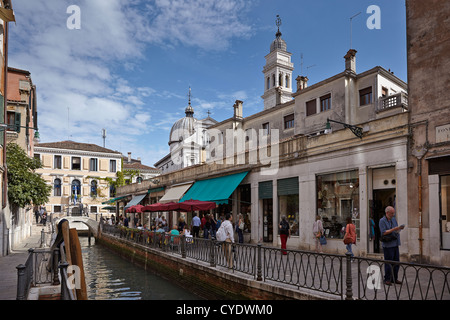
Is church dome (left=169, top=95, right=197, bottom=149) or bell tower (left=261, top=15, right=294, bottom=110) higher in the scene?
bell tower (left=261, top=15, right=294, bottom=110)

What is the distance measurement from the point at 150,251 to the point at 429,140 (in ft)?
41.4

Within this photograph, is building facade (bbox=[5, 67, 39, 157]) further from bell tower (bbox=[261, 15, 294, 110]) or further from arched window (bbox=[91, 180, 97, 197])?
arched window (bbox=[91, 180, 97, 197])

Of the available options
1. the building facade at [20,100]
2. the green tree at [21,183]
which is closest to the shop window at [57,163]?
the building facade at [20,100]

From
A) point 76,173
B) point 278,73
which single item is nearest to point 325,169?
point 278,73

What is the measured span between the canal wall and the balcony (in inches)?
501

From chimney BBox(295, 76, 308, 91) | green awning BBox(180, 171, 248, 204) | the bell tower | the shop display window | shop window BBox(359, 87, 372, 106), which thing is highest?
the bell tower

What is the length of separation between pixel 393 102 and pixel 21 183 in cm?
1962

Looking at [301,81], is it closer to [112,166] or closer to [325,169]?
[325,169]

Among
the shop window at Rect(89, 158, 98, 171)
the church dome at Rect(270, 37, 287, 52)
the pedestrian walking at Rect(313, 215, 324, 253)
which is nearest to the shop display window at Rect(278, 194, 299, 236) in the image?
A: the pedestrian walking at Rect(313, 215, 324, 253)

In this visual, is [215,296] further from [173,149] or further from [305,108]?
[173,149]

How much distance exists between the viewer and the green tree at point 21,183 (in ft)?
63.0

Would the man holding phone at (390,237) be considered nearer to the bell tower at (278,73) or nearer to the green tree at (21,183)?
the green tree at (21,183)

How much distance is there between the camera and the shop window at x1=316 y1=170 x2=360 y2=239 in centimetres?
1391
